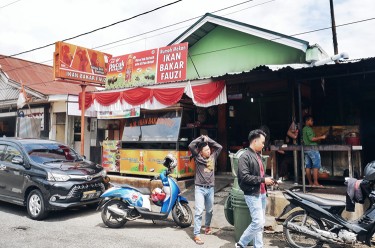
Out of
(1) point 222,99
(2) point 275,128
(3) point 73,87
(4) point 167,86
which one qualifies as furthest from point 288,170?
(3) point 73,87

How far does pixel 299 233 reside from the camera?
536cm

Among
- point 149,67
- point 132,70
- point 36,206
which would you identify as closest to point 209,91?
point 149,67

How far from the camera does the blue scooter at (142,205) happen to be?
6703 millimetres

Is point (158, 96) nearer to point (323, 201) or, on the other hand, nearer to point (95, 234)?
point (95, 234)

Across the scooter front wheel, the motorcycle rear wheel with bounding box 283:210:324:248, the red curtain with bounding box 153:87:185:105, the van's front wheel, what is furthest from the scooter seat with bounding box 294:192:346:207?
the van's front wheel

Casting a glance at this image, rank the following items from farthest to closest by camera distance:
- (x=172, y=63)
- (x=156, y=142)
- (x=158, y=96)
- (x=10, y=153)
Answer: (x=172, y=63)
(x=156, y=142)
(x=158, y=96)
(x=10, y=153)

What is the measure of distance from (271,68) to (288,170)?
3963mm

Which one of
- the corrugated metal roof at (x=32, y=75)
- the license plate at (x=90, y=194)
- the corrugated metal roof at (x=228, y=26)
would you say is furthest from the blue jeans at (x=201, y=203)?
the corrugated metal roof at (x=32, y=75)

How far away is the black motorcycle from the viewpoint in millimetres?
4996

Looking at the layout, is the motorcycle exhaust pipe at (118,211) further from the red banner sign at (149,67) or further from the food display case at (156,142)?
the red banner sign at (149,67)

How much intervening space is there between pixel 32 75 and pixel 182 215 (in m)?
15.2

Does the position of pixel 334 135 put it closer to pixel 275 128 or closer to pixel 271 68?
pixel 275 128

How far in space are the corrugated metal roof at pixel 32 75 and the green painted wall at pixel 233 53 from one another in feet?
26.3

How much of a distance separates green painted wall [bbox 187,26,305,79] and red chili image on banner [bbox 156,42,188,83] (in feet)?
9.45
